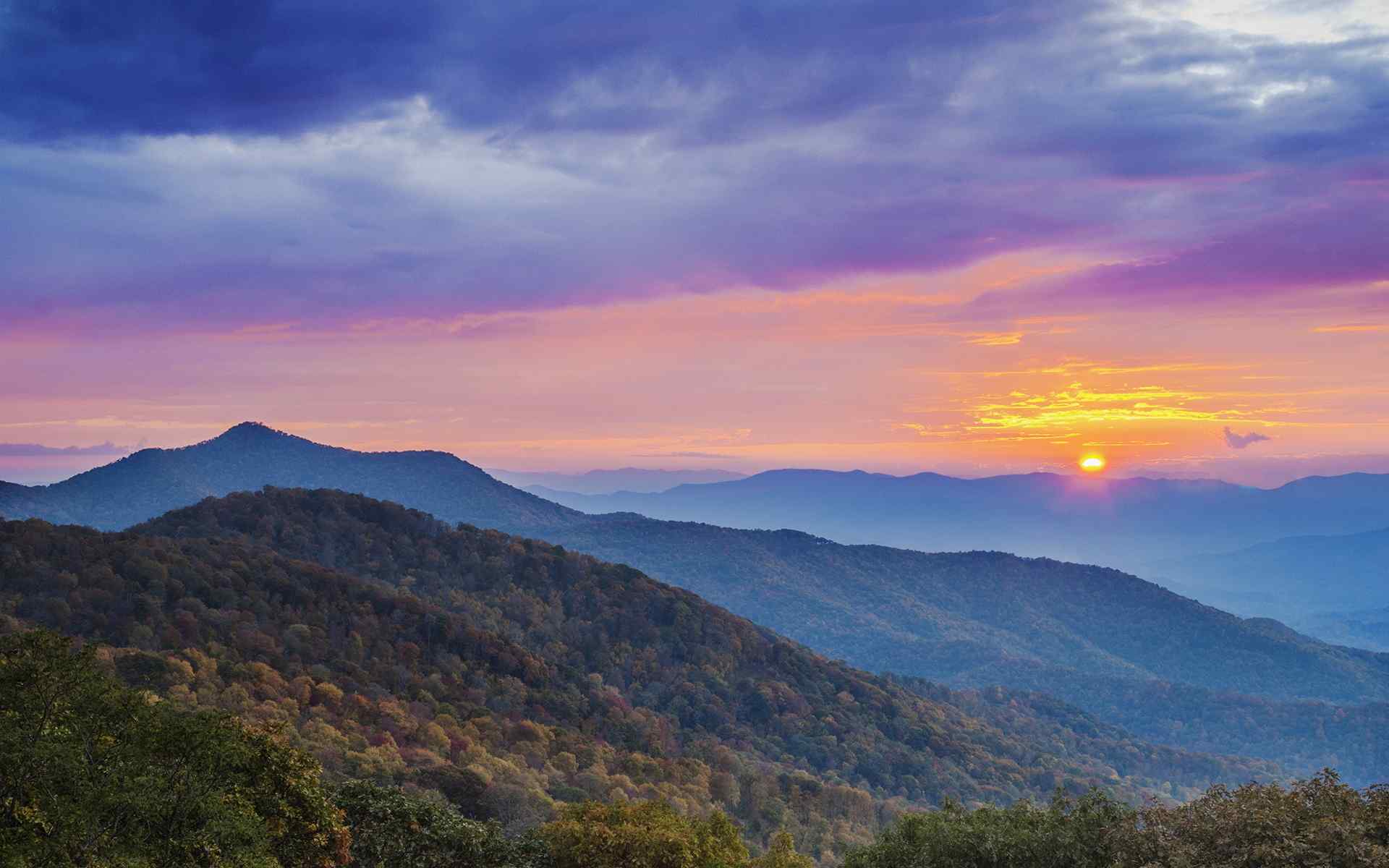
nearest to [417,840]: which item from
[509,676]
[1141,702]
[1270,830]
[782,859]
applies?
[782,859]

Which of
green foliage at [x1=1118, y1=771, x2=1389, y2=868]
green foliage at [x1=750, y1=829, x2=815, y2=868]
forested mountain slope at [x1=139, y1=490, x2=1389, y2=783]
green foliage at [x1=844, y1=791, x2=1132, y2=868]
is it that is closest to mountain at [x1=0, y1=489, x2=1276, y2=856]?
forested mountain slope at [x1=139, y1=490, x2=1389, y2=783]

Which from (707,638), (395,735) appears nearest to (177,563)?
(395,735)

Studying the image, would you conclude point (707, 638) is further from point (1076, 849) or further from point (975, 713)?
point (1076, 849)

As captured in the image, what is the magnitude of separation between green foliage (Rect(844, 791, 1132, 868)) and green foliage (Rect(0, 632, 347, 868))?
1348 cm

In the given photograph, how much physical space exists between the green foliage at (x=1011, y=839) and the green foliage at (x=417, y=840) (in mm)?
8651

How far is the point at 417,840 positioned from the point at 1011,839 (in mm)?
14420

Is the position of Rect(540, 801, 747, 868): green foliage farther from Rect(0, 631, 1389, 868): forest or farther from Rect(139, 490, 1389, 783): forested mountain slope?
Rect(139, 490, 1389, 783): forested mountain slope

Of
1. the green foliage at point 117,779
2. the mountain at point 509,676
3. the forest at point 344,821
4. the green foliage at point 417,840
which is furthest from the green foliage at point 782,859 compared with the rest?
the mountain at point 509,676

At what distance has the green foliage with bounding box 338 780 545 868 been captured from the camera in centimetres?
2542

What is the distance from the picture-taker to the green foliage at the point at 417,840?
25.4m

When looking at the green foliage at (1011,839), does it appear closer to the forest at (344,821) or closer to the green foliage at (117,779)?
the forest at (344,821)

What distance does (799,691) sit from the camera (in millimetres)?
111875

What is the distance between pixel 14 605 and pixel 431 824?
176 ft

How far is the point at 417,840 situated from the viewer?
25.7 m
